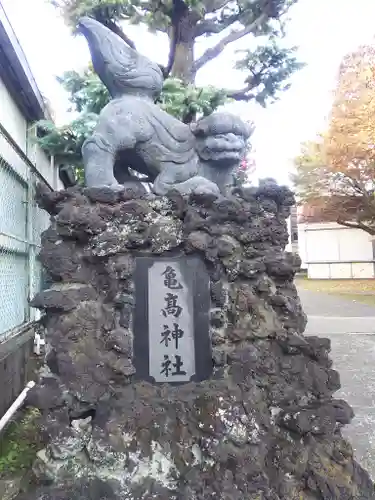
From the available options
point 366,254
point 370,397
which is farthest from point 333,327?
point 366,254

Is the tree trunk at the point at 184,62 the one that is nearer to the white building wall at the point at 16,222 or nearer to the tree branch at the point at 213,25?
the tree branch at the point at 213,25

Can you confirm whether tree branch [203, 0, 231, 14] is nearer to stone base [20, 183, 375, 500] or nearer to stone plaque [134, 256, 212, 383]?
stone base [20, 183, 375, 500]

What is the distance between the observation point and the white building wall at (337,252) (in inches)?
968

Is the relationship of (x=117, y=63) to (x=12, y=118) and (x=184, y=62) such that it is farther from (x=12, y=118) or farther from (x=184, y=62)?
(x=184, y=62)

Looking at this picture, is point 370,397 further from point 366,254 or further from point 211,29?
point 366,254

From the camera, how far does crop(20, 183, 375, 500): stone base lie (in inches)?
97.3

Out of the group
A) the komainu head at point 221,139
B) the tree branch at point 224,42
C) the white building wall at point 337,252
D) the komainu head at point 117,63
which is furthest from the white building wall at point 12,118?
the white building wall at point 337,252

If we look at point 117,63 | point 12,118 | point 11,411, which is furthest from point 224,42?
point 11,411

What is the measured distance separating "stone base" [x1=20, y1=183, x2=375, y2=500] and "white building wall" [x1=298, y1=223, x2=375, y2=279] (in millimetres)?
23211

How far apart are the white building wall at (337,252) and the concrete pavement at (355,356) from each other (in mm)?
12014

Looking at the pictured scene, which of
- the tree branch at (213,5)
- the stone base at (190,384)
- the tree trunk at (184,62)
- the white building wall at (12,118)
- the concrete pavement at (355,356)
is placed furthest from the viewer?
the tree trunk at (184,62)

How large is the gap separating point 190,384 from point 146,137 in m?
1.77

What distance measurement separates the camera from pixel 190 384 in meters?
2.74

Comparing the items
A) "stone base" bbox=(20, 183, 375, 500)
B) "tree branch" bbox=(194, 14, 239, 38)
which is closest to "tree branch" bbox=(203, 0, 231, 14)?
"tree branch" bbox=(194, 14, 239, 38)
